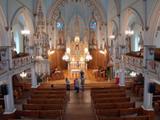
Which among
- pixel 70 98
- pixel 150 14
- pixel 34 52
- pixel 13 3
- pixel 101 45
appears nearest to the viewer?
pixel 150 14

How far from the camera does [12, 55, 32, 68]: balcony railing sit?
16953mm

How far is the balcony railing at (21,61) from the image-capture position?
1695 centimetres

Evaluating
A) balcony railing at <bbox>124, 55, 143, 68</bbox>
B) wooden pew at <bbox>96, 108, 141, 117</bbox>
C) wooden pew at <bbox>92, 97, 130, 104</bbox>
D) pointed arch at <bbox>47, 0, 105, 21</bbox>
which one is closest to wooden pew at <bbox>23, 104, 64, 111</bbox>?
wooden pew at <bbox>92, 97, 130, 104</bbox>

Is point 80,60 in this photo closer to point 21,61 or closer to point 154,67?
point 21,61

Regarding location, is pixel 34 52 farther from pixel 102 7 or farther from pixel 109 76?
pixel 102 7

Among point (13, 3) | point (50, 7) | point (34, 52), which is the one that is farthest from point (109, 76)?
point (13, 3)

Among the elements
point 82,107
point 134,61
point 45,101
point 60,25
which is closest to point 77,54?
point 60,25

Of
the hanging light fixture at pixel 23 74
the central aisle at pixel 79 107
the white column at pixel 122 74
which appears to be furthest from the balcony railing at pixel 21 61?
the white column at pixel 122 74

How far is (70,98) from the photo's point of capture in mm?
19984

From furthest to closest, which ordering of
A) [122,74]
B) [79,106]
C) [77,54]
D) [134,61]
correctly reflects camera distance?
1. [77,54]
2. [122,74]
3. [134,61]
4. [79,106]

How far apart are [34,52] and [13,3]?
22.4ft

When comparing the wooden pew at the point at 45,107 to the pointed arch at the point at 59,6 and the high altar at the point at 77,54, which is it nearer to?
the high altar at the point at 77,54

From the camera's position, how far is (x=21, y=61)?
61.1ft

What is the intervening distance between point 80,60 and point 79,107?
525 inches
